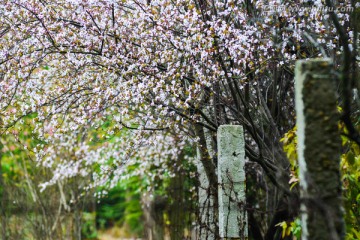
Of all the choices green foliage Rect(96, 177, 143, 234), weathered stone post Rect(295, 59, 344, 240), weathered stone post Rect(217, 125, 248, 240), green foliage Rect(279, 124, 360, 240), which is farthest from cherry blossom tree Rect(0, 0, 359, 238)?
green foliage Rect(96, 177, 143, 234)

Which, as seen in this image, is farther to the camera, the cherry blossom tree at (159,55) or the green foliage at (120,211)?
the green foliage at (120,211)

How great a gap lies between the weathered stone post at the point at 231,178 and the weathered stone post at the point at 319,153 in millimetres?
2970

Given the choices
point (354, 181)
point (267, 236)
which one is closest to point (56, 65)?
point (267, 236)

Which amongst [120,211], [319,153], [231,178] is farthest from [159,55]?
[120,211]

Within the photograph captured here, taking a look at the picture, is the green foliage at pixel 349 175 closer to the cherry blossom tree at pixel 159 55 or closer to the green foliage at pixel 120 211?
the cherry blossom tree at pixel 159 55

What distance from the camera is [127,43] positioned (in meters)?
8.05

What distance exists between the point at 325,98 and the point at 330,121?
0.12 metres

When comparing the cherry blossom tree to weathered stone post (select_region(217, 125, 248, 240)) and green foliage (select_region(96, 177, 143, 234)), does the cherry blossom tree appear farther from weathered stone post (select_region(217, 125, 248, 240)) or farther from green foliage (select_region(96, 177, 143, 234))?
green foliage (select_region(96, 177, 143, 234))

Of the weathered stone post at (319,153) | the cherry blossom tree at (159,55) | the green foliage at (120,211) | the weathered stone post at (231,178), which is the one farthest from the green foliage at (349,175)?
the green foliage at (120,211)

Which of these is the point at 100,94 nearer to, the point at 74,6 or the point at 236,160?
the point at 74,6

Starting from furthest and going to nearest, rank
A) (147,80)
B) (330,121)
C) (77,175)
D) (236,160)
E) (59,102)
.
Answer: (77,175)
(59,102)
(147,80)
(236,160)
(330,121)

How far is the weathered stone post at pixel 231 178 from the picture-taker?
249 inches

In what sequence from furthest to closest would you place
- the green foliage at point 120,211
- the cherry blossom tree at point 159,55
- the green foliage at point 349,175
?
the green foliage at point 120,211 → the cherry blossom tree at point 159,55 → the green foliage at point 349,175

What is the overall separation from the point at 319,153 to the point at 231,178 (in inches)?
120
